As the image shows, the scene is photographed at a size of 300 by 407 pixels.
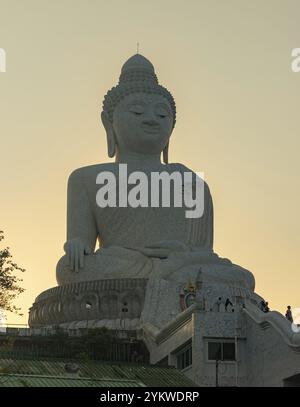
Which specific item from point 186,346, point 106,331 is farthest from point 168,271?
point 186,346

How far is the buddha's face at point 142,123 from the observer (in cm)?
3616

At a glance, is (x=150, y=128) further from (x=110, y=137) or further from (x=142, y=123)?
(x=110, y=137)

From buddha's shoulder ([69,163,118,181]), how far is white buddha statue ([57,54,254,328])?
A: 0.03 metres

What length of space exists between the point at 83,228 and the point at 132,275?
3750 millimetres

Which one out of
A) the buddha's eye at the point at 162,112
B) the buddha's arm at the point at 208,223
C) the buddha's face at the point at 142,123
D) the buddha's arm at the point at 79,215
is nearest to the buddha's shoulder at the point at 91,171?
the buddha's arm at the point at 79,215

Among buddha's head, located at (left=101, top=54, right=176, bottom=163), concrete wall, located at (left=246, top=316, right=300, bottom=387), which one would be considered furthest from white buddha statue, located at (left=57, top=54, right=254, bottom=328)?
concrete wall, located at (left=246, top=316, right=300, bottom=387)

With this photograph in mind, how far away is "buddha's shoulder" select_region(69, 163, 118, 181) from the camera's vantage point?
3556 centimetres

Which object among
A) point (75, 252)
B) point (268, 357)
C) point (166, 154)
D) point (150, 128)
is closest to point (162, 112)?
point (150, 128)

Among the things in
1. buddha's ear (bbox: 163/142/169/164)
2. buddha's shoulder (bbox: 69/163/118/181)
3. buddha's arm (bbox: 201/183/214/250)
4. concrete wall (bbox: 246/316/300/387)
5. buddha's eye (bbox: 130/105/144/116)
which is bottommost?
concrete wall (bbox: 246/316/300/387)

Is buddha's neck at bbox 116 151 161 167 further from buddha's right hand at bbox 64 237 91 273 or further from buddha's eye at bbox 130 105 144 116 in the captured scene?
buddha's right hand at bbox 64 237 91 273

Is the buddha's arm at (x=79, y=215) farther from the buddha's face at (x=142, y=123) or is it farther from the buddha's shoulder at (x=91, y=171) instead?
the buddha's face at (x=142, y=123)

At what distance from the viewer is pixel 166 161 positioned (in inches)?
1474

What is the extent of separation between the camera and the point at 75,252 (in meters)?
33.2

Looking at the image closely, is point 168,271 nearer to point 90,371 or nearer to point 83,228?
point 83,228
